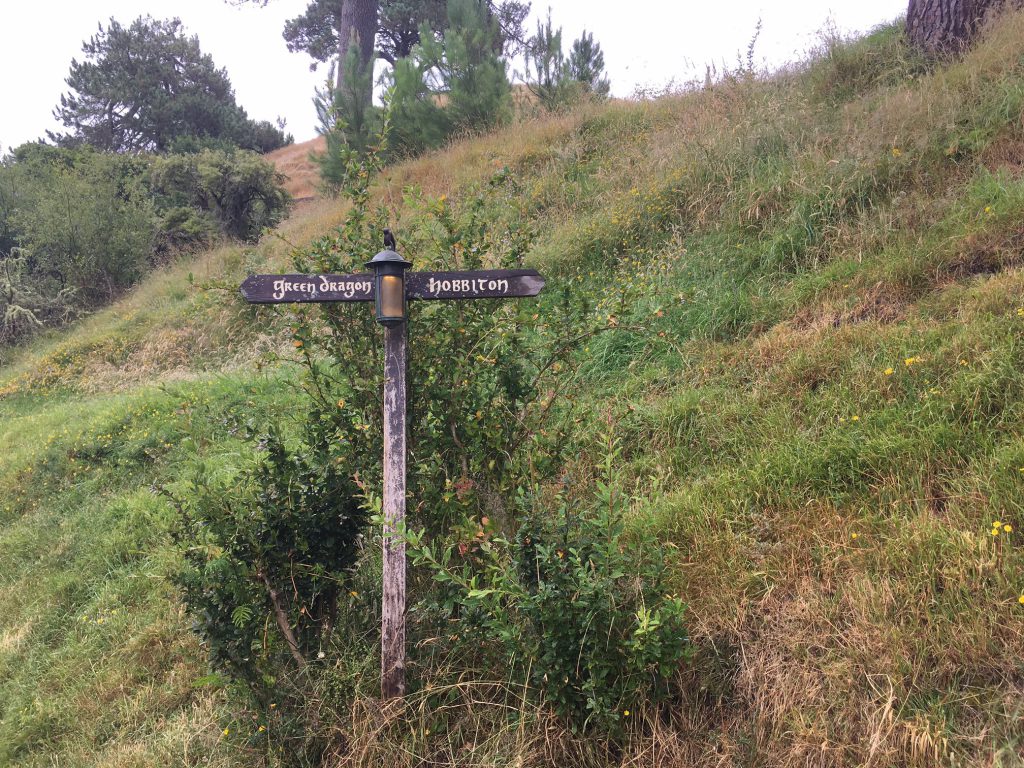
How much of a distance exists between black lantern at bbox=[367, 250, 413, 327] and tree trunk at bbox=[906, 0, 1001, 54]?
19.0ft

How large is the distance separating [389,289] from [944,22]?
20.0 ft

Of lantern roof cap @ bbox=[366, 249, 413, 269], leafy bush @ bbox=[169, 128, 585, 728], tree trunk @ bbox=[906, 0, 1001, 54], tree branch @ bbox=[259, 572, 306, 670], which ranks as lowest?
tree branch @ bbox=[259, 572, 306, 670]

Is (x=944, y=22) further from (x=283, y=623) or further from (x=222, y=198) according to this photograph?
(x=222, y=198)

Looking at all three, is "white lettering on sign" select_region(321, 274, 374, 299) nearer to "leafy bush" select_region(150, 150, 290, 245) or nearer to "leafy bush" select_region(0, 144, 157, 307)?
"leafy bush" select_region(150, 150, 290, 245)

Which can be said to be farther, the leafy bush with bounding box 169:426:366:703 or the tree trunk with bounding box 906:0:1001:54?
the tree trunk with bounding box 906:0:1001:54

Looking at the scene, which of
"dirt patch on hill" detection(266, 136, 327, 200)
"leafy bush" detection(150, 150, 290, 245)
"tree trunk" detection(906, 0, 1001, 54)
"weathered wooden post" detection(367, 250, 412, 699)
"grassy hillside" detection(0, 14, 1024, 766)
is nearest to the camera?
"grassy hillside" detection(0, 14, 1024, 766)

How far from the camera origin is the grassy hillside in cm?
225

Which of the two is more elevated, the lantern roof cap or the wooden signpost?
the lantern roof cap

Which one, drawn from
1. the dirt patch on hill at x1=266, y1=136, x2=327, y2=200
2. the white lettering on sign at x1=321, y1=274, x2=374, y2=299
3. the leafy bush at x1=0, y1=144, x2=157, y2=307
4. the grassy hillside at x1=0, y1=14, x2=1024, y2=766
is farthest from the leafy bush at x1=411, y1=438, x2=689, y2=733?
the dirt patch on hill at x1=266, y1=136, x2=327, y2=200

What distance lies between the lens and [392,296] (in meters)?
2.60

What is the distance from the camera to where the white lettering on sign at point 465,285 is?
2.69m

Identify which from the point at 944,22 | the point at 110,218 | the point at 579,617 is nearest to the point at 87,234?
the point at 110,218

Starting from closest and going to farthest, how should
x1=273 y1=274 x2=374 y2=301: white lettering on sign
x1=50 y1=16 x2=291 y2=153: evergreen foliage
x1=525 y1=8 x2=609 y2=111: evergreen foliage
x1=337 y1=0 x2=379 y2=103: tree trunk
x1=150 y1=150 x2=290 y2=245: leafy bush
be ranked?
x1=273 y1=274 x2=374 y2=301: white lettering on sign, x1=525 y1=8 x2=609 y2=111: evergreen foliage, x1=150 y1=150 x2=290 y2=245: leafy bush, x1=337 y1=0 x2=379 y2=103: tree trunk, x1=50 y1=16 x2=291 y2=153: evergreen foliage

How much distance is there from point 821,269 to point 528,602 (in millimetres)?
3306
